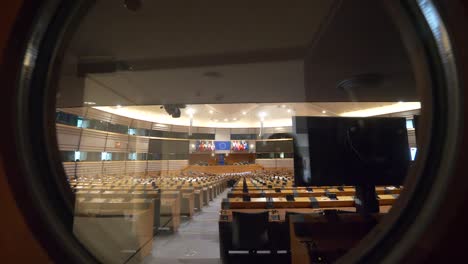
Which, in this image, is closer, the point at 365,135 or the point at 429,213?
the point at 429,213

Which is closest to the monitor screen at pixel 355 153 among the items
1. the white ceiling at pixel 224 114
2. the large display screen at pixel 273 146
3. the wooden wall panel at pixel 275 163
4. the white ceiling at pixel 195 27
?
the white ceiling at pixel 195 27

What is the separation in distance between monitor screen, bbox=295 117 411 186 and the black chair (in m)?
1.86

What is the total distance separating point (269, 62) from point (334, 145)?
1.99 m

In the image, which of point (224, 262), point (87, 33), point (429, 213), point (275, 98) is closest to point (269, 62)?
point (275, 98)

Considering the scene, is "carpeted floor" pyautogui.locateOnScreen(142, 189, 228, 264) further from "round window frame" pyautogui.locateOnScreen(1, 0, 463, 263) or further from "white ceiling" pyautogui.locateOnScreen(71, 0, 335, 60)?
"white ceiling" pyautogui.locateOnScreen(71, 0, 335, 60)

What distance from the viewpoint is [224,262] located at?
3041 mm

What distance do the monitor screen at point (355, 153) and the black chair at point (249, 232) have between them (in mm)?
1857

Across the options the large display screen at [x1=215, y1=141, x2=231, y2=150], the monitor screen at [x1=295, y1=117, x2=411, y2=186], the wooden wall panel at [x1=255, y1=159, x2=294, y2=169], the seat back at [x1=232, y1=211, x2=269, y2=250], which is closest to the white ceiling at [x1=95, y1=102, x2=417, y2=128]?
the large display screen at [x1=215, y1=141, x2=231, y2=150]

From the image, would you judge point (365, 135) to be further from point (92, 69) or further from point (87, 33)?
point (92, 69)

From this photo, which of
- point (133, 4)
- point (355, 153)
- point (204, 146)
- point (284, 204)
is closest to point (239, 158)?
point (204, 146)

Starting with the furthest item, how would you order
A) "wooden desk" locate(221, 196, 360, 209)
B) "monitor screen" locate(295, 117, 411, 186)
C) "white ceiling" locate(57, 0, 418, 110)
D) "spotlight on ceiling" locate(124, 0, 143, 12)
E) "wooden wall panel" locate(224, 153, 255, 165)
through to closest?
"wooden wall panel" locate(224, 153, 255, 165)
"wooden desk" locate(221, 196, 360, 209)
"white ceiling" locate(57, 0, 418, 110)
"spotlight on ceiling" locate(124, 0, 143, 12)
"monitor screen" locate(295, 117, 411, 186)

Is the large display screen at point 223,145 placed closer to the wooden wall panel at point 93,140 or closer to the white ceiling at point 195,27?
the wooden wall panel at point 93,140

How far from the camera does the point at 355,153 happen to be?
1.28 meters

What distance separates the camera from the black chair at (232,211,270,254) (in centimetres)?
288
